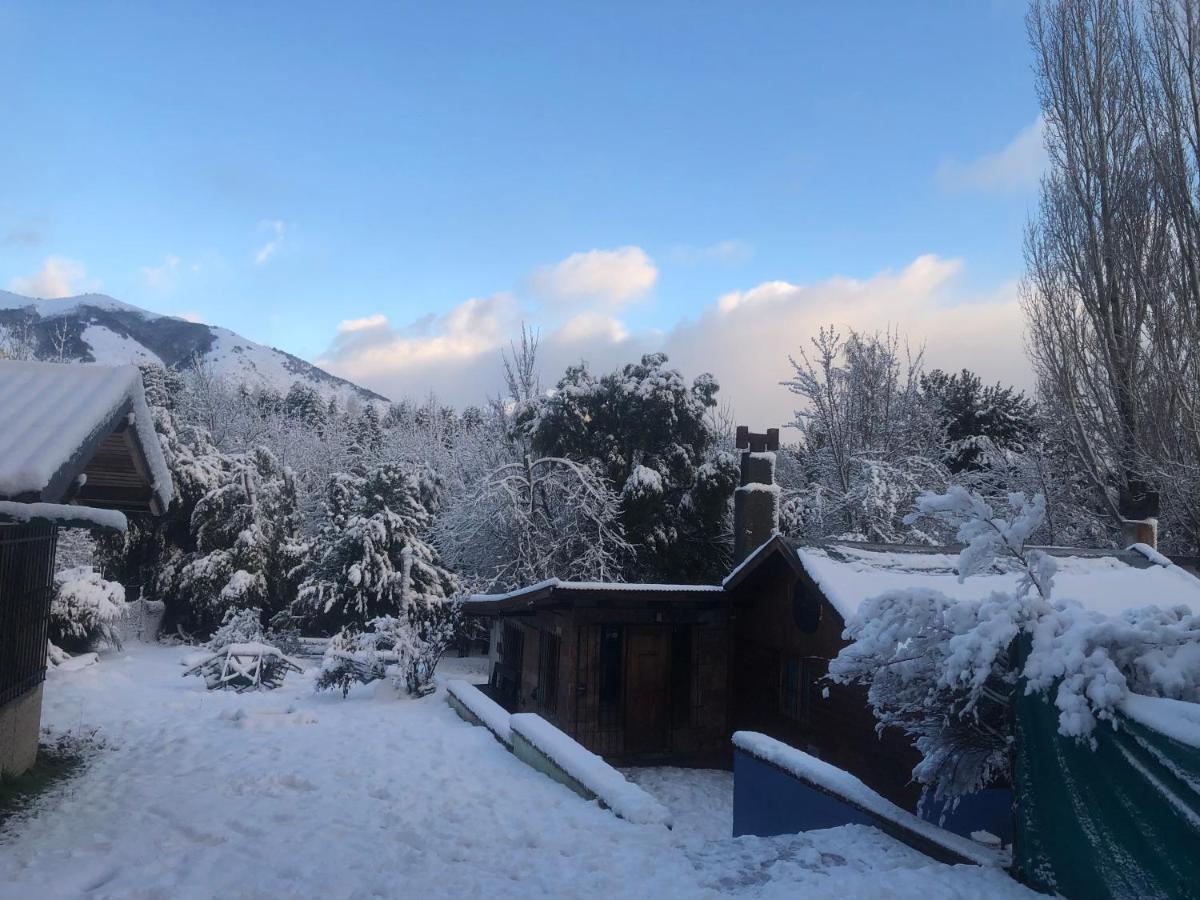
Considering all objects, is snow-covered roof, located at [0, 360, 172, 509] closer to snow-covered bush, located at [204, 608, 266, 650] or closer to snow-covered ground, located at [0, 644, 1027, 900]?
snow-covered ground, located at [0, 644, 1027, 900]

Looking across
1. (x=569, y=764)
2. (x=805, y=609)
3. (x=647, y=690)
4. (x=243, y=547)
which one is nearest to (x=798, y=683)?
(x=805, y=609)

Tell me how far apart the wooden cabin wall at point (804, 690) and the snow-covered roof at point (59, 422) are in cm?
784

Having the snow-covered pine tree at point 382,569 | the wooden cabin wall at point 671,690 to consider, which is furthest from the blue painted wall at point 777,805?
the snow-covered pine tree at point 382,569

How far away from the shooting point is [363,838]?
6.91m

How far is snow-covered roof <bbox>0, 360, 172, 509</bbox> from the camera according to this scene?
16.1 ft

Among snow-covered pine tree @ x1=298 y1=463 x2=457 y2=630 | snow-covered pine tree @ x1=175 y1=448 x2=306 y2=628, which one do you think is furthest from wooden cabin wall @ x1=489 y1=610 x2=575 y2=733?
snow-covered pine tree @ x1=175 y1=448 x2=306 y2=628

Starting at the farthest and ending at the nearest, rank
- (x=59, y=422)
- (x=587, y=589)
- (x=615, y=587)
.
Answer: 1. (x=615, y=587)
2. (x=587, y=589)
3. (x=59, y=422)

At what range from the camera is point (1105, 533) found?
67.7ft

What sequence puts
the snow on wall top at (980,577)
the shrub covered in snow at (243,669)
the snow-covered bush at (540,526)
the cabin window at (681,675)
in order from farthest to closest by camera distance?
the snow-covered bush at (540,526) < the shrub covered in snow at (243,669) < the cabin window at (681,675) < the snow on wall top at (980,577)

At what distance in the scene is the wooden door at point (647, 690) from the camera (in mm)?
15250

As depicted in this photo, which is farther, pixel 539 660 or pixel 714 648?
pixel 539 660

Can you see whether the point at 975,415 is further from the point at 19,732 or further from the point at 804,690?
the point at 19,732

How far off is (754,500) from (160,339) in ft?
602

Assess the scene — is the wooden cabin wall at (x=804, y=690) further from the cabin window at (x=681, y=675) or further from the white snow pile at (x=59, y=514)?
the white snow pile at (x=59, y=514)
